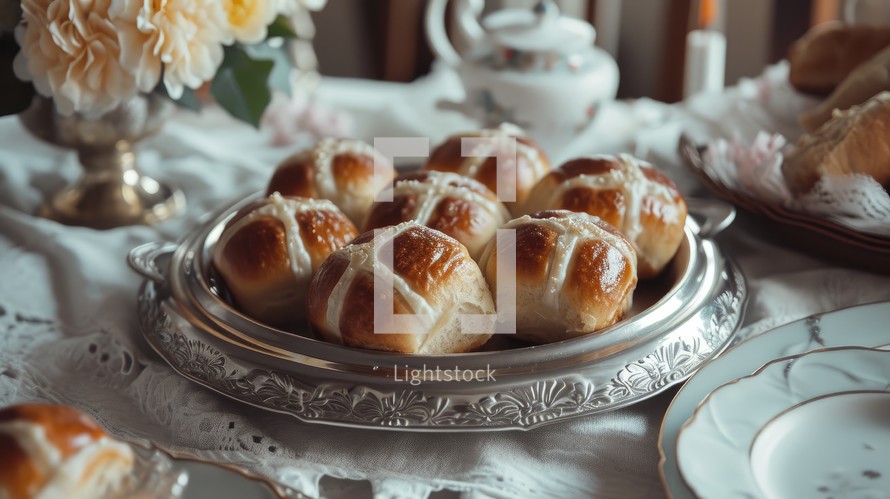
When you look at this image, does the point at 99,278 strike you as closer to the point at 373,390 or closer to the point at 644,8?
the point at 373,390

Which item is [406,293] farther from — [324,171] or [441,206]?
[324,171]

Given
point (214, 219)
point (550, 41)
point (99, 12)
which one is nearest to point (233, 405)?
point (214, 219)

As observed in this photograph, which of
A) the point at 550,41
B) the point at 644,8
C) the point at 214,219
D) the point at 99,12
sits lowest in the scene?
the point at 644,8

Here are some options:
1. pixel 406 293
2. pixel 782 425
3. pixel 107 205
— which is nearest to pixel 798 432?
pixel 782 425

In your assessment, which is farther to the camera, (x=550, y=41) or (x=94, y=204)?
(x=550, y=41)

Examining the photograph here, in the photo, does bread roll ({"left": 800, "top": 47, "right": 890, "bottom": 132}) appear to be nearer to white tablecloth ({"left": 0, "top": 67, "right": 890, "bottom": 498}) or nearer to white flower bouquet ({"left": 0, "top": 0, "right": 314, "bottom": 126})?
white tablecloth ({"left": 0, "top": 67, "right": 890, "bottom": 498})

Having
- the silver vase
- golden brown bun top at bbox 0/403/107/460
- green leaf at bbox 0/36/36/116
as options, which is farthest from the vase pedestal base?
golden brown bun top at bbox 0/403/107/460

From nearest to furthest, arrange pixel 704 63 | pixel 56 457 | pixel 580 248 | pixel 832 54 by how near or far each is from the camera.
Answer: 1. pixel 56 457
2. pixel 580 248
3. pixel 832 54
4. pixel 704 63
